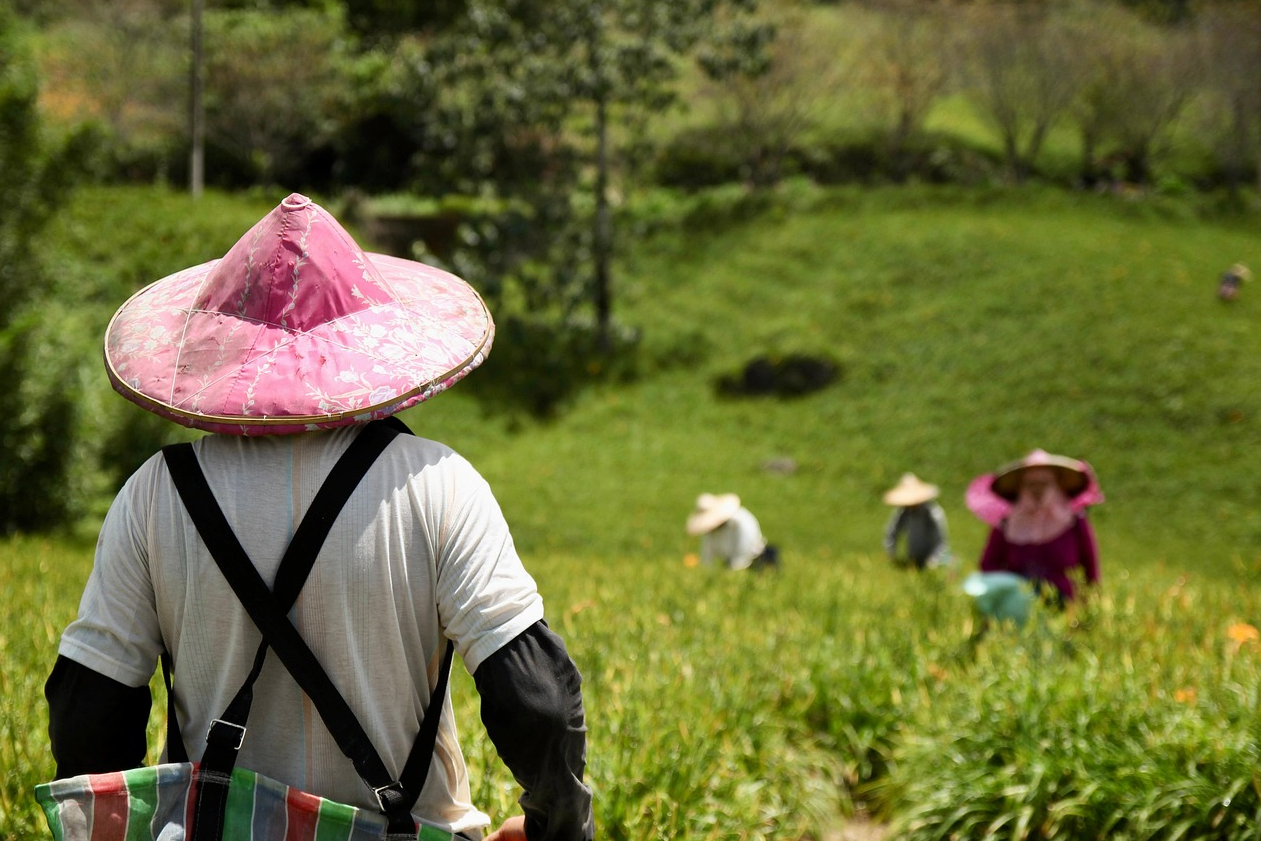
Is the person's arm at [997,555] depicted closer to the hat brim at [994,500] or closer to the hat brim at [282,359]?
the hat brim at [994,500]

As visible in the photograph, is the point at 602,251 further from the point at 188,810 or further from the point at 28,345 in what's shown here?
the point at 188,810

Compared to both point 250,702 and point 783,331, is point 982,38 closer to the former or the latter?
point 783,331

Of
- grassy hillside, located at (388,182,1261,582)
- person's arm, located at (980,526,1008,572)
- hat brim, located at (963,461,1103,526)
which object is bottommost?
grassy hillside, located at (388,182,1261,582)

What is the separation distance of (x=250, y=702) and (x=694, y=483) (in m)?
13.2

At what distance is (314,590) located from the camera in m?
1.74

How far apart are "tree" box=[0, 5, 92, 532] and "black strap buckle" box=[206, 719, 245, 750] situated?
8409 mm

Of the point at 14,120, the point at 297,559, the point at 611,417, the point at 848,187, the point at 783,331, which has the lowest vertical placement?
the point at 611,417

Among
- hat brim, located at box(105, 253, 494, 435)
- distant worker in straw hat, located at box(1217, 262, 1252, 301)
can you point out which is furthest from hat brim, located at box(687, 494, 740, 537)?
distant worker in straw hat, located at box(1217, 262, 1252, 301)

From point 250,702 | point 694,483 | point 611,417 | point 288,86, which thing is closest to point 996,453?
point 694,483

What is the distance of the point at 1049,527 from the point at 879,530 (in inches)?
287

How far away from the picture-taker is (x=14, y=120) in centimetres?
901

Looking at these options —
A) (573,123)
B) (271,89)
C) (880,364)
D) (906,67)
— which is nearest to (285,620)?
(880,364)

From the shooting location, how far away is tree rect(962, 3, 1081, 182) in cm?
2227

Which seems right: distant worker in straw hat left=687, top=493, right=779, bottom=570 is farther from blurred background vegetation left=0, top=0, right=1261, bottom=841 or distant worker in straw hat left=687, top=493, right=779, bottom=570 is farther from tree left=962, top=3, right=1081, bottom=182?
tree left=962, top=3, right=1081, bottom=182
